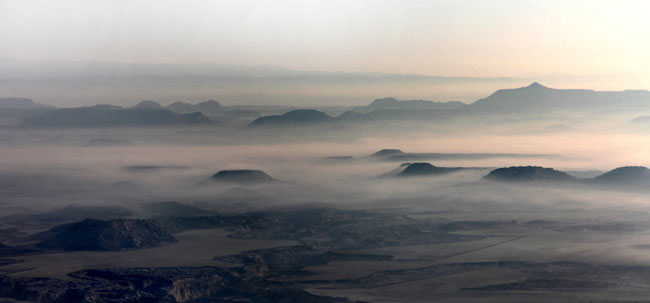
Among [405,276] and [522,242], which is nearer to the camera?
[405,276]

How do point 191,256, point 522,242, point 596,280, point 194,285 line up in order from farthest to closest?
point 522,242 → point 191,256 → point 596,280 → point 194,285

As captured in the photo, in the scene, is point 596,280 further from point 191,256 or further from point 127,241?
point 127,241

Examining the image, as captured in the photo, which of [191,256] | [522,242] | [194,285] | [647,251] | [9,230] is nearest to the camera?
[194,285]

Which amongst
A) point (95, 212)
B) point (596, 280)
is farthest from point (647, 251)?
point (95, 212)

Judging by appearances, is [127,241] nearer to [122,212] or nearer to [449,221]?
[122,212]

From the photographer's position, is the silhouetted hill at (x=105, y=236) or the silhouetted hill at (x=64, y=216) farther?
the silhouetted hill at (x=64, y=216)

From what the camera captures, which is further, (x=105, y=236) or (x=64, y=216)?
(x=64, y=216)

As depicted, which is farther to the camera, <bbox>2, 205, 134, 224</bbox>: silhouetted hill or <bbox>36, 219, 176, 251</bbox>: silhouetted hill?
<bbox>2, 205, 134, 224</bbox>: silhouetted hill
